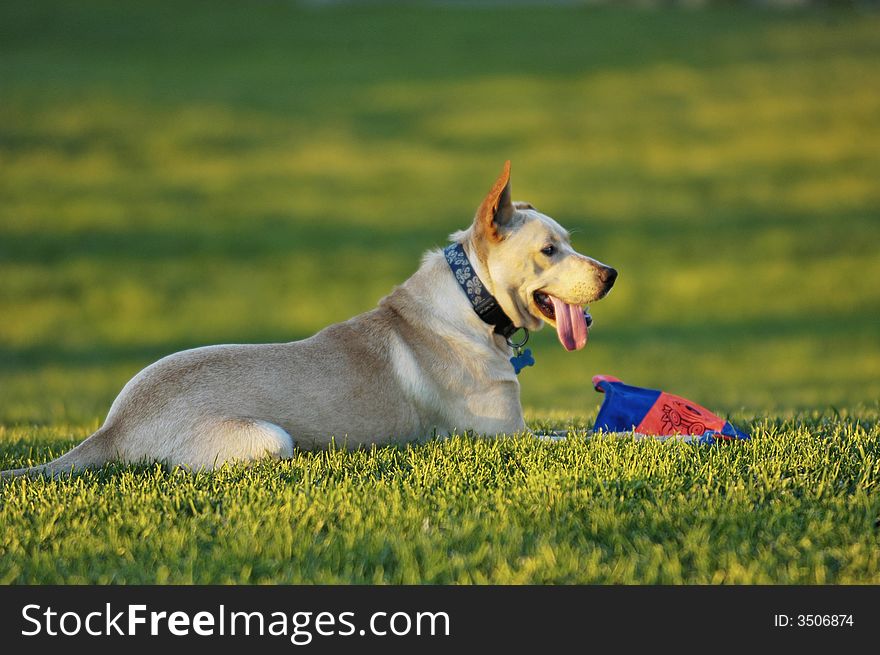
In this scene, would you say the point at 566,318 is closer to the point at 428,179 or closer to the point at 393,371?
the point at 393,371

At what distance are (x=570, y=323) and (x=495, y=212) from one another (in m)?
0.90

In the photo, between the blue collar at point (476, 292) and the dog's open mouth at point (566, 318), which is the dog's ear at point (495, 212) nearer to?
the blue collar at point (476, 292)

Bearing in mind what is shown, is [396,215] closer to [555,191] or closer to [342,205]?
[342,205]

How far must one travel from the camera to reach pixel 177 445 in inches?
253

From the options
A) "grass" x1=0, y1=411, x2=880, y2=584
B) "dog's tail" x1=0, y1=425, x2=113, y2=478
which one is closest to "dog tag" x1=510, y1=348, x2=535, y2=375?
"grass" x1=0, y1=411, x2=880, y2=584

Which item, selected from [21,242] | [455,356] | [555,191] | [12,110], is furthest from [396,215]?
[455,356]

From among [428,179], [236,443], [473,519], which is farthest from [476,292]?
[428,179]

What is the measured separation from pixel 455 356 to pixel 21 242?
21.1m

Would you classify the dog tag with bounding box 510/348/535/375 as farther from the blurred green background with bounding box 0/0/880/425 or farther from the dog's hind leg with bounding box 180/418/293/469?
the blurred green background with bounding box 0/0/880/425

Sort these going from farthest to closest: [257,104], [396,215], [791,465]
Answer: [257,104] < [396,215] < [791,465]

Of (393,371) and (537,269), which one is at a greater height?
(537,269)

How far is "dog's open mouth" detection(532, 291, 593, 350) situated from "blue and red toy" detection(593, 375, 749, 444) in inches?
33.2

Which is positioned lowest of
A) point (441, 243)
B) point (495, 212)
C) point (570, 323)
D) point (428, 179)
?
point (570, 323)

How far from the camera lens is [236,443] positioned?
6.36 meters
